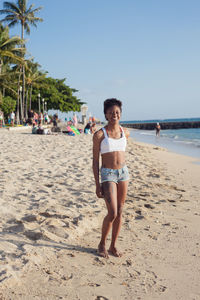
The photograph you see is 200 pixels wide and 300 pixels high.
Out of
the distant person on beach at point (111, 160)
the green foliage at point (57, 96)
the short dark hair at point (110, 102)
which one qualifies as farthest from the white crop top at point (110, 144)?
the green foliage at point (57, 96)

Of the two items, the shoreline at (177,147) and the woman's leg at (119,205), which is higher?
the woman's leg at (119,205)

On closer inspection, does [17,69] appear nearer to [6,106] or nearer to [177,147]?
[6,106]

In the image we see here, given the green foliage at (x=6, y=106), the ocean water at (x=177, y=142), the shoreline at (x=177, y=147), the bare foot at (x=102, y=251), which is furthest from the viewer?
the green foliage at (x=6, y=106)

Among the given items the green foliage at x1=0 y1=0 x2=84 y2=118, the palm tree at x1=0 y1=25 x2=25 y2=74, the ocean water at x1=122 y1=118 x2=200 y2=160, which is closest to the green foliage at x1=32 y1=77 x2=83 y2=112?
the green foliage at x1=0 y1=0 x2=84 y2=118

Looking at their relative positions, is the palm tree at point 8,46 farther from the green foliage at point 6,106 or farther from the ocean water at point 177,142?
the ocean water at point 177,142

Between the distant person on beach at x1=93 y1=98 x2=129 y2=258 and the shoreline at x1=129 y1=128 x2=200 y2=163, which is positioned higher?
the distant person on beach at x1=93 y1=98 x2=129 y2=258

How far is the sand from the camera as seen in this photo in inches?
99.0

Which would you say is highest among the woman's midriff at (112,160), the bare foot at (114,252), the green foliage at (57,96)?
the green foliage at (57,96)

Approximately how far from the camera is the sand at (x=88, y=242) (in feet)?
8.25

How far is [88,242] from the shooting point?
11.6 ft

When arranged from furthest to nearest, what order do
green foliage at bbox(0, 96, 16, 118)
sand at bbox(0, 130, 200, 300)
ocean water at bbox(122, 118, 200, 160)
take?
green foliage at bbox(0, 96, 16, 118) < ocean water at bbox(122, 118, 200, 160) < sand at bbox(0, 130, 200, 300)

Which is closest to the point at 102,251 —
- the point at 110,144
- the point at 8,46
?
the point at 110,144

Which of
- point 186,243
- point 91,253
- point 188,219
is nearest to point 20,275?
point 91,253

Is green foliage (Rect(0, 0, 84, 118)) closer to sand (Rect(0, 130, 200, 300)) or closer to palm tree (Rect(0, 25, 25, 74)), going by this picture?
palm tree (Rect(0, 25, 25, 74))
